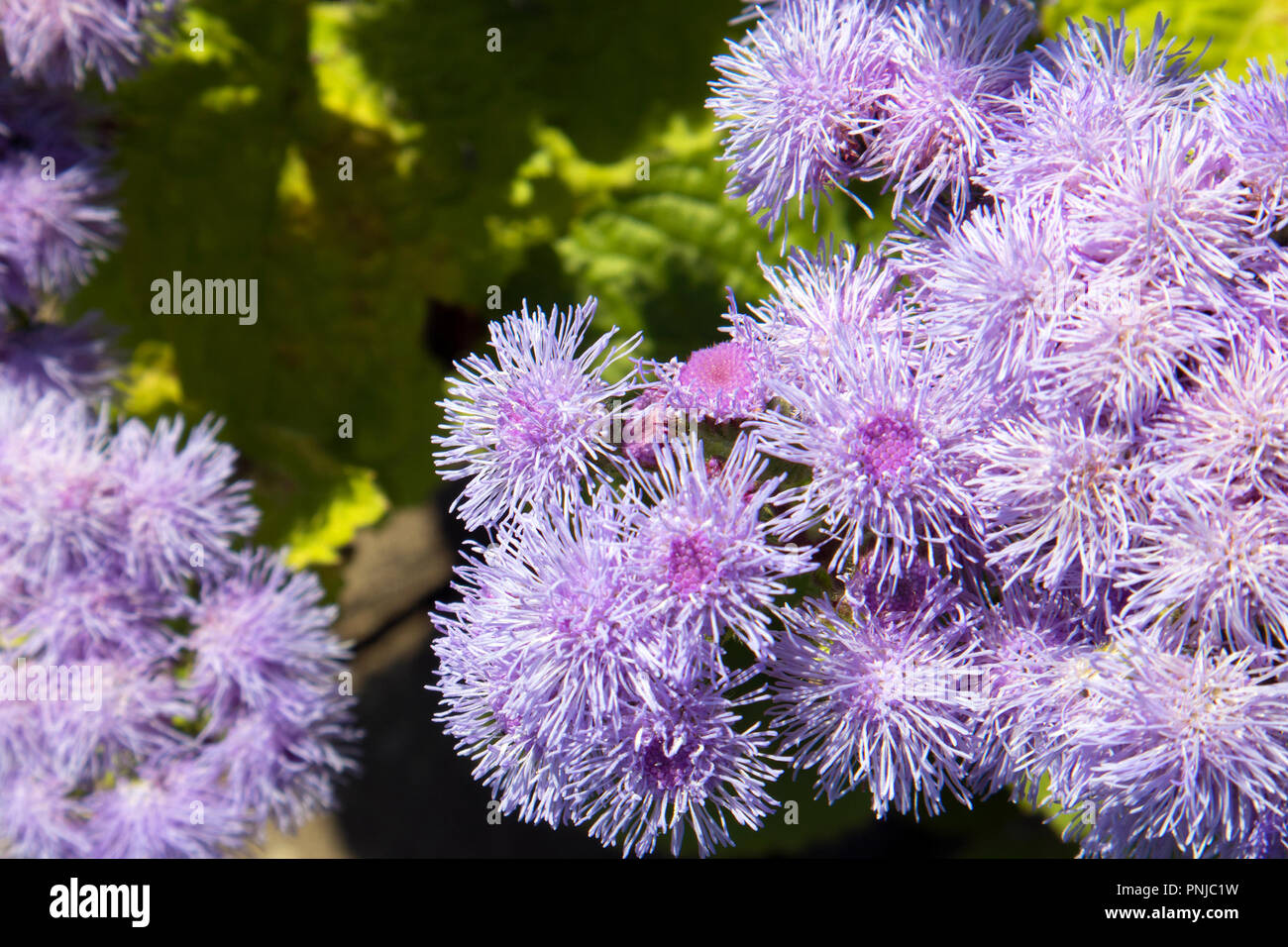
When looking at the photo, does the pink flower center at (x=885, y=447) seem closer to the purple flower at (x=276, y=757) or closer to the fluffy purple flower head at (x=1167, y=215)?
the fluffy purple flower head at (x=1167, y=215)

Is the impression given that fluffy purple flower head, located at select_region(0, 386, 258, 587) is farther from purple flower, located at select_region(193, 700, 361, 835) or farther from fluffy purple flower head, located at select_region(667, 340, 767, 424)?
fluffy purple flower head, located at select_region(667, 340, 767, 424)

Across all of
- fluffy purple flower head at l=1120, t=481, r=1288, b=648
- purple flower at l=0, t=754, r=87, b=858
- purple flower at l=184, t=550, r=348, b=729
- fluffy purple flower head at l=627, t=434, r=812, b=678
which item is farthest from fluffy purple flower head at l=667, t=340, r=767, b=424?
purple flower at l=0, t=754, r=87, b=858

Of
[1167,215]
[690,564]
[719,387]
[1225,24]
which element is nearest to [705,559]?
[690,564]

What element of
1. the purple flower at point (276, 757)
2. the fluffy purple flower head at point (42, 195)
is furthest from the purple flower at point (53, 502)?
the purple flower at point (276, 757)

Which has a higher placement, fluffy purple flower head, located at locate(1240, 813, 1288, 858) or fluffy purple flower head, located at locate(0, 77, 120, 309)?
fluffy purple flower head, located at locate(0, 77, 120, 309)

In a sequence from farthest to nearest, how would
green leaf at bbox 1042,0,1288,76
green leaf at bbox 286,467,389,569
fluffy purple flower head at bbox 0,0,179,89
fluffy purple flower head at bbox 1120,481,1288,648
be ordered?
green leaf at bbox 286,467,389,569, green leaf at bbox 1042,0,1288,76, fluffy purple flower head at bbox 0,0,179,89, fluffy purple flower head at bbox 1120,481,1288,648

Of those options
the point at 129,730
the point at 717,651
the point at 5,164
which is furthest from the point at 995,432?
the point at 5,164
